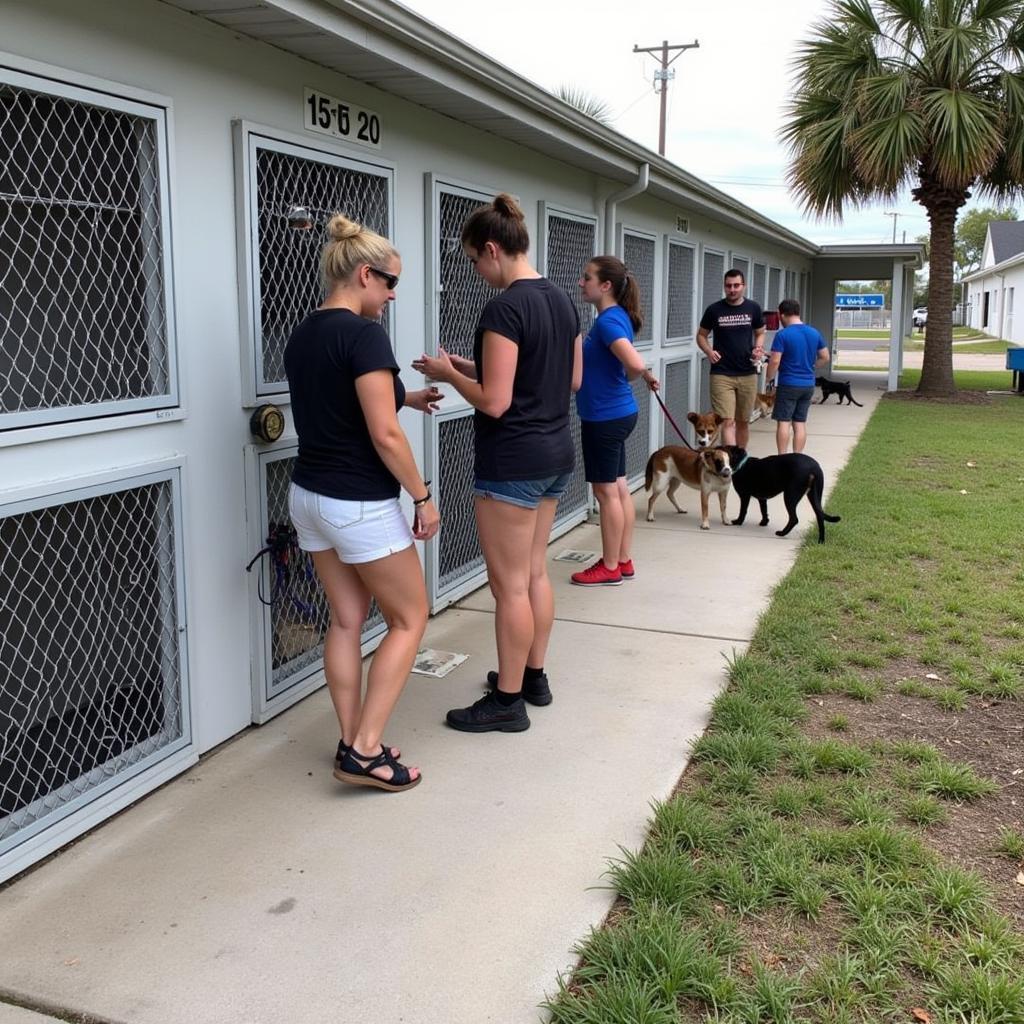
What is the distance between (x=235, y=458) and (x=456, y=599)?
2168 mm

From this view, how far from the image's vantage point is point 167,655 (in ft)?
11.2

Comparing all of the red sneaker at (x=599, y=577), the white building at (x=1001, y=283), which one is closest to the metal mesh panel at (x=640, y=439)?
the red sneaker at (x=599, y=577)

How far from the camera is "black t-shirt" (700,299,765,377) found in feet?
27.4

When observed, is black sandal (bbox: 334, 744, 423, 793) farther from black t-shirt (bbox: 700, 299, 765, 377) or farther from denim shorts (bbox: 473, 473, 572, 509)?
black t-shirt (bbox: 700, 299, 765, 377)

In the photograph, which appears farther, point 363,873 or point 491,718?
point 491,718

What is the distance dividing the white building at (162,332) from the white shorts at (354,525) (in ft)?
1.76

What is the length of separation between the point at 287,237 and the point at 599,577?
2.81 metres

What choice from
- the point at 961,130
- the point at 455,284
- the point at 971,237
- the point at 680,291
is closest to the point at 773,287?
the point at 961,130

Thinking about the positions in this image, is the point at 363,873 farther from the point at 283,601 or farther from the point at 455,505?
the point at 455,505

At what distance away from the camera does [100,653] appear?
345 centimetres

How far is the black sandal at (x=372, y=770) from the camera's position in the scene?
10.8ft

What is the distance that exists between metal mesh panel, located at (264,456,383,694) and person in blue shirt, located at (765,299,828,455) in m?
5.38

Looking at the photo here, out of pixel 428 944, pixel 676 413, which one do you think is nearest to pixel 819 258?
pixel 676 413

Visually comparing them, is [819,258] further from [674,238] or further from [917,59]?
[674,238]
